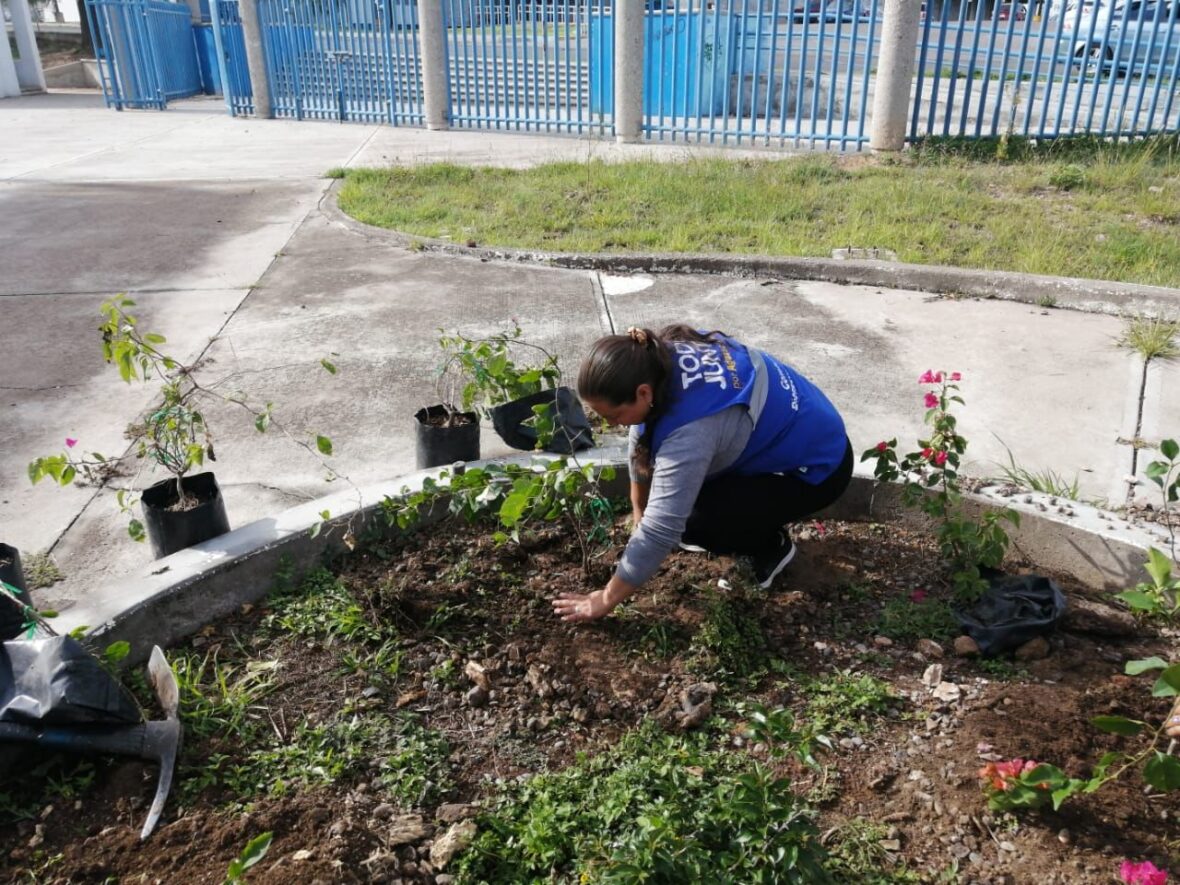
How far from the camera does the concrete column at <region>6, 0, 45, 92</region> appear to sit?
20.0 meters

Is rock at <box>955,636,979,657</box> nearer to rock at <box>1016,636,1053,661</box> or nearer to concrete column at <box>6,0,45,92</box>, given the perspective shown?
rock at <box>1016,636,1053,661</box>

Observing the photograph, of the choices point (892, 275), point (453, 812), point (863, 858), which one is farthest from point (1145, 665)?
point (892, 275)

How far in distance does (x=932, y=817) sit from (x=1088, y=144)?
32.1ft

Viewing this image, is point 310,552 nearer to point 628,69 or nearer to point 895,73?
point 895,73

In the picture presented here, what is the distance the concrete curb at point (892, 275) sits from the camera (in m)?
5.54

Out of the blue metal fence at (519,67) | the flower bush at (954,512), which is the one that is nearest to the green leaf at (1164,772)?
the flower bush at (954,512)

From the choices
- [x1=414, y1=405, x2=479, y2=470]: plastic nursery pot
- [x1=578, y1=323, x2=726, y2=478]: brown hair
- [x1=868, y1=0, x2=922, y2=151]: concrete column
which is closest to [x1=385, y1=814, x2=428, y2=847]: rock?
[x1=578, y1=323, x2=726, y2=478]: brown hair

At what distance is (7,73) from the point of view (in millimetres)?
19781

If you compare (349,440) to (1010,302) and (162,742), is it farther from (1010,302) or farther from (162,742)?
(1010,302)

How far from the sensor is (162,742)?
7.24ft

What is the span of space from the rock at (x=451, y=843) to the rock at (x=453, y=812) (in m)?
0.05

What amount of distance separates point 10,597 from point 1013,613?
109 inches

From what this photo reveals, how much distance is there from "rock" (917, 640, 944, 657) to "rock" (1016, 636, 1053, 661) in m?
0.22

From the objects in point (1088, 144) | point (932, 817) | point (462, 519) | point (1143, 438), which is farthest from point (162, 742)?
point (1088, 144)
